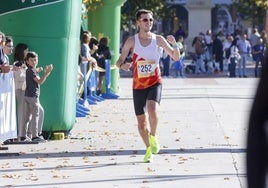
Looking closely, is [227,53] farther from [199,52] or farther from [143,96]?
[143,96]

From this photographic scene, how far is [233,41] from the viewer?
121 ft

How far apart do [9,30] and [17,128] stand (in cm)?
143

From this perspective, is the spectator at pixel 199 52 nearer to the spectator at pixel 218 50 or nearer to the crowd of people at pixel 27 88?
the spectator at pixel 218 50

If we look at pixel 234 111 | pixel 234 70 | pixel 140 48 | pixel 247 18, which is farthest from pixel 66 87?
pixel 247 18

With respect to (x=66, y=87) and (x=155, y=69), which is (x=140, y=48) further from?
(x=66, y=87)

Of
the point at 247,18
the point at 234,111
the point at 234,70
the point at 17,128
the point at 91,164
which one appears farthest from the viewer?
the point at 247,18

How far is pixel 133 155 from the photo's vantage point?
38.3ft

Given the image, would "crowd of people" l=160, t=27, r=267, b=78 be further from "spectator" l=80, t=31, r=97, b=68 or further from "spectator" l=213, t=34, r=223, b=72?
"spectator" l=80, t=31, r=97, b=68

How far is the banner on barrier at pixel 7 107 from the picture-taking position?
12023 mm

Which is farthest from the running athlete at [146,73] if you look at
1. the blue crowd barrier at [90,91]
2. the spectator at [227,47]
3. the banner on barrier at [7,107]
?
the spectator at [227,47]

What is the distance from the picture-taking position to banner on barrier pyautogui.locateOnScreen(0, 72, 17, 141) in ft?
39.4

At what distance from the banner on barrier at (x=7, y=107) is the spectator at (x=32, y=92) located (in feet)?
1.01

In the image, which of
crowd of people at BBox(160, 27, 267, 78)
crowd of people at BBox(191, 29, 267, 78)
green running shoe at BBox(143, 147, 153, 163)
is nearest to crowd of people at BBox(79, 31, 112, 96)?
green running shoe at BBox(143, 147, 153, 163)

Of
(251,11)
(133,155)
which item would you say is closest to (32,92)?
(133,155)
